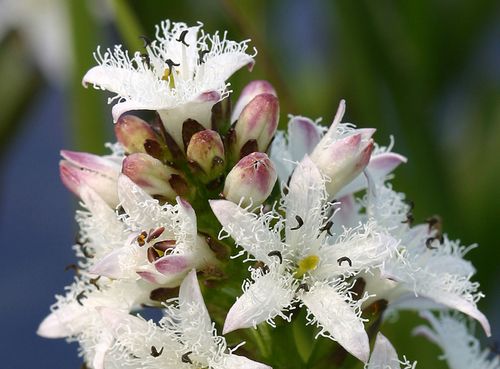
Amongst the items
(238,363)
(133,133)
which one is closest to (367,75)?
(133,133)

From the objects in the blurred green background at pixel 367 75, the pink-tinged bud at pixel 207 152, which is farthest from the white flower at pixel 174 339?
the blurred green background at pixel 367 75

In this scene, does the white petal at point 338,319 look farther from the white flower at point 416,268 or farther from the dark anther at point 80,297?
the dark anther at point 80,297

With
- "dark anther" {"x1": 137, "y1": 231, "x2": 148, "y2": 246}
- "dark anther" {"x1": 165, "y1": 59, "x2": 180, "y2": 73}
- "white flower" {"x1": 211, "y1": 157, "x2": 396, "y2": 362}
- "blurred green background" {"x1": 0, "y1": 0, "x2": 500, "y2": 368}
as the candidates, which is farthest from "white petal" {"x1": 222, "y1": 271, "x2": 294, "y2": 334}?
"blurred green background" {"x1": 0, "y1": 0, "x2": 500, "y2": 368}

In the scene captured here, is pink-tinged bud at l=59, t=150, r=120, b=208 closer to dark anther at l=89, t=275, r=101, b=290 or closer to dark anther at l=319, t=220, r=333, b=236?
dark anther at l=89, t=275, r=101, b=290

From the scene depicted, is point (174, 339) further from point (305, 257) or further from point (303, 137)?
point (303, 137)

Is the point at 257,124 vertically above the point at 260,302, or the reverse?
the point at 257,124

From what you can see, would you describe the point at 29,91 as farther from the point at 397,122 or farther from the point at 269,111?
the point at 269,111
